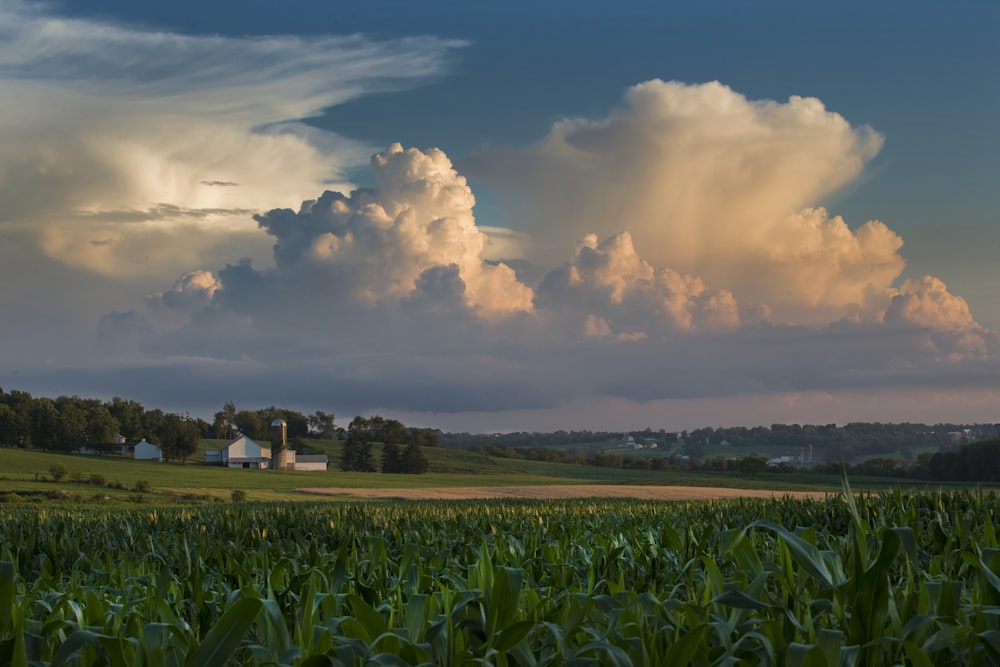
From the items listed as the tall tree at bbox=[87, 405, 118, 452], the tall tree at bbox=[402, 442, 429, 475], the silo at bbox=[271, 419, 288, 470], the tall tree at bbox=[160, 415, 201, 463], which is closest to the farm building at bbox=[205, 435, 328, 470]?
the silo at bbox=[271, 419, 288, 470]

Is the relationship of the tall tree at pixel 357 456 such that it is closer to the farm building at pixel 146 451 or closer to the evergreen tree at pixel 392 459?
the evergreen tree at pixel 392 459

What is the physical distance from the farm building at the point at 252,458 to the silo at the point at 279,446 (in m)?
0.96

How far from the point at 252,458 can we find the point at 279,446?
48.1 feet

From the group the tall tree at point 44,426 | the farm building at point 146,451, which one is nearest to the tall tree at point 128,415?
the farm building at point 146,451

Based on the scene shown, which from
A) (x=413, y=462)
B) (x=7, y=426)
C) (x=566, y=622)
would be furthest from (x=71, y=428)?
(x=566, y=622)

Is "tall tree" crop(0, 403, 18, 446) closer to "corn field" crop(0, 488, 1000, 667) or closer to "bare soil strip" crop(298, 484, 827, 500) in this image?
"bare soil strip" crop(298, 484, 827, 500)

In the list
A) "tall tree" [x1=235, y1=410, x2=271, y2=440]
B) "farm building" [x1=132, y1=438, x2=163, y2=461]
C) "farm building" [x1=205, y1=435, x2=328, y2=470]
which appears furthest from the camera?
"tall tree" [x1=235, y1=410, x2=271, y2=440]

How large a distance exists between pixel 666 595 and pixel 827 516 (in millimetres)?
8043

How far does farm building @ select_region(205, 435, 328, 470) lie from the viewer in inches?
5512

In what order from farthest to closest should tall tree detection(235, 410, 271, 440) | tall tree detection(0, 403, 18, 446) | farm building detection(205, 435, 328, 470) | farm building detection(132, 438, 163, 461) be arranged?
tall tree detection(235, 410, 271, 440) < farm building detection(132, 438, 163, 461) < farm building detection(205, 435, 328, 470) < tall tree detection(0, 403, 18, 446)

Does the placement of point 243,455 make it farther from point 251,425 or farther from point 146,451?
point 251,425

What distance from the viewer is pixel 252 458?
149 metres

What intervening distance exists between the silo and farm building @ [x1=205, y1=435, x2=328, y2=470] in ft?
3.16

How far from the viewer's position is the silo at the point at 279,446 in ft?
447
